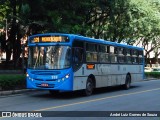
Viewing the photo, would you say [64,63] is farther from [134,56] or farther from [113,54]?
[134,56]

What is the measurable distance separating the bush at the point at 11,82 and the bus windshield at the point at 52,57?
8.01 feet

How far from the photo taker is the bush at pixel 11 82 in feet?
61.3

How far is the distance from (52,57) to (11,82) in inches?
146

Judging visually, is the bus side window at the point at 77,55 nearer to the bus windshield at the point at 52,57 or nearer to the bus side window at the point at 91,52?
the bus windshield at the point at 52,57

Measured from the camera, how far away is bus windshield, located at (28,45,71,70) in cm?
1652

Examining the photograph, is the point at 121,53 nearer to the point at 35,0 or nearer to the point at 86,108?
the point at 35,0

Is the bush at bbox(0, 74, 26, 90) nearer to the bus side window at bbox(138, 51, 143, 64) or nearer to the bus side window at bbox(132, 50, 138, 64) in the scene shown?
Answer: the bus side window at bbox(132, 50, 138, 64)

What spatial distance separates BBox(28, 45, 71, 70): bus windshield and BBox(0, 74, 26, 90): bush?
2440 millimetres

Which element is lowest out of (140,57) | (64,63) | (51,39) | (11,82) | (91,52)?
(11,82)

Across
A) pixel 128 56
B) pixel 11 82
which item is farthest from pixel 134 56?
pixel 11 82

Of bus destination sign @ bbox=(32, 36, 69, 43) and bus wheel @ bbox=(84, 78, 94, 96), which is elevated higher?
bus destination sign @ bbox=(32, 36, 69, 43)

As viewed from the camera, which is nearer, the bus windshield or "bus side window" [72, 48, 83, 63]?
the bus windshield

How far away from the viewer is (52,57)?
16.5m

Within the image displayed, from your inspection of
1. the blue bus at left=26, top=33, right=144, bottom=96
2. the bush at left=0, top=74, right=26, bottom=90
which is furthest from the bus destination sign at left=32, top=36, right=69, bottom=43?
the bush at left=0, top=74, right=26, bottom=90
